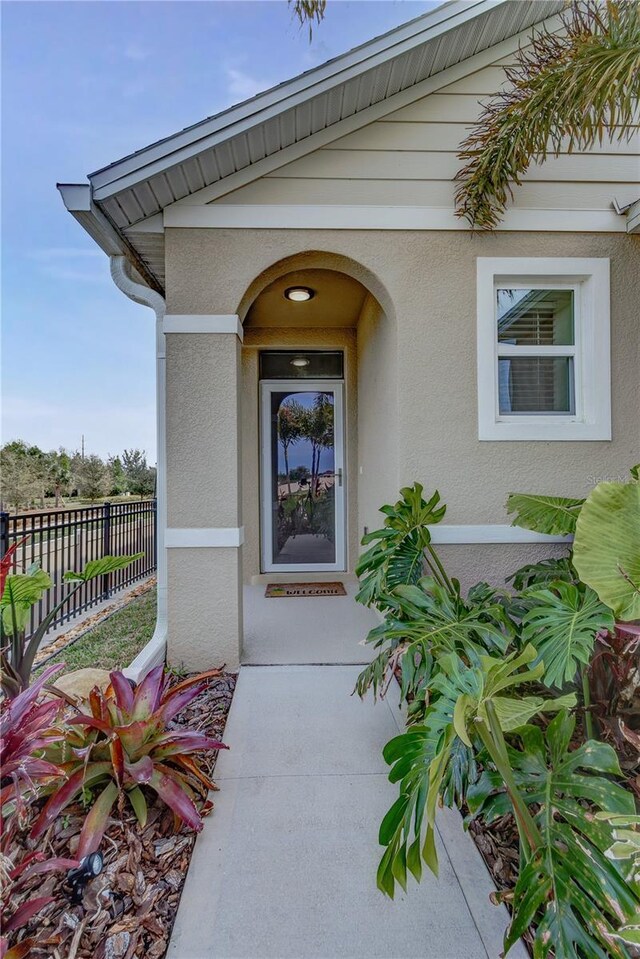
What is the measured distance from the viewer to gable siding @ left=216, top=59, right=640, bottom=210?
3.03m

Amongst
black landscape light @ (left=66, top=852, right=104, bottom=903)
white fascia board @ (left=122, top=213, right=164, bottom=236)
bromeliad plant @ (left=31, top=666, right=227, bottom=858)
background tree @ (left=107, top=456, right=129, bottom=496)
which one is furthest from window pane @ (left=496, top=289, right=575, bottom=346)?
background tree @ (left=107, top=456, right=129, bottom=496)

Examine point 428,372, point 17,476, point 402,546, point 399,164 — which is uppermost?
point 399,164

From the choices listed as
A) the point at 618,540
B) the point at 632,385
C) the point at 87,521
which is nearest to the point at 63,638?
the point at 87,521

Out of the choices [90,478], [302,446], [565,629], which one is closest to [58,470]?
[90,478]

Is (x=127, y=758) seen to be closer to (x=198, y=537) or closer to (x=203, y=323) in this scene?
(x=198, y=537)

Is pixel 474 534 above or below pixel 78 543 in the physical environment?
above

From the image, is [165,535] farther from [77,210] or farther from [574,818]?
[574,818]

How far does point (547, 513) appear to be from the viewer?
249 centimetres

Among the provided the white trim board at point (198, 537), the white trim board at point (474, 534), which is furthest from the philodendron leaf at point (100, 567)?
the white trim board at point (474, 534)

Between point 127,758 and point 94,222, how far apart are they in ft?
10.2

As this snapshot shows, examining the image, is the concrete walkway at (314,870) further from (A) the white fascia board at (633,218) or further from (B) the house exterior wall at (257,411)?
(A) the white fascia board at (633,218)

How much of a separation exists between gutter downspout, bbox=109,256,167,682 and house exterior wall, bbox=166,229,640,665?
0.34ft

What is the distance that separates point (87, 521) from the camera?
5.05 meters

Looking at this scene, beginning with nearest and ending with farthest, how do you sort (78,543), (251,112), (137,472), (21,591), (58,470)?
(21,591)
(251,112)
(78,543)
(58,470)
(137,472)
